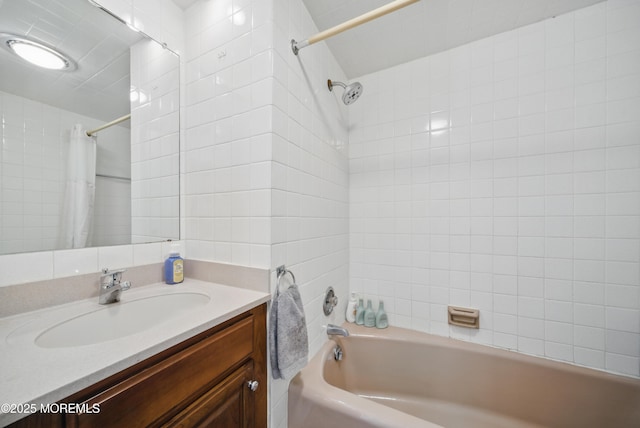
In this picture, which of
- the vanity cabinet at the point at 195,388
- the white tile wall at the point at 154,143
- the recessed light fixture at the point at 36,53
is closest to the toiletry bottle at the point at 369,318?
the vanity cabinet at the point at 195,388

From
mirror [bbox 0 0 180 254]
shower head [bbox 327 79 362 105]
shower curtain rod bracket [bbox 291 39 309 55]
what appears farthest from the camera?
shower head [bbox 327 79 362 105]

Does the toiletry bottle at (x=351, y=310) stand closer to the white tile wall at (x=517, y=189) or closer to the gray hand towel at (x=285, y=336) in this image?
the white tile wall at (x=517, y=189)

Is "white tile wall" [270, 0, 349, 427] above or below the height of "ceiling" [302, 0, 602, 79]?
below

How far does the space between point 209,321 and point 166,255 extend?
62cm

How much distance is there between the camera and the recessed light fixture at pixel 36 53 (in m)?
0.75

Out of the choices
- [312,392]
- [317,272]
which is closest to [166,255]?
[317,272]

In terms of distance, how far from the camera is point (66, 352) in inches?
20.7

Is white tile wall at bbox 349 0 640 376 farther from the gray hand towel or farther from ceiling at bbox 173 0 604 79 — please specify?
the gray hand towel

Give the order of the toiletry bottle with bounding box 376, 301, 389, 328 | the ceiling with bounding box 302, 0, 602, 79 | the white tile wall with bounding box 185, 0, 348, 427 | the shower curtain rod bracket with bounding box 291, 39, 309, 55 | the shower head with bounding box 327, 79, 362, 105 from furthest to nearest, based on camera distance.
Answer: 1. the toiletry bottle with bounding box 376, 301, 389, 328
2. the shower head with bounding box 327, 79, 362, 105
3. the ceiling with bounding box 302, 0, 602, 79
4. the shower curtain rod bracket with bounding box 291, 39, 309, 55
5. the white tile wall with bounding box 185, 0, 348, 427

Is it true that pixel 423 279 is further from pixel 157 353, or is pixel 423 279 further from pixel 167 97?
pixel 167 97

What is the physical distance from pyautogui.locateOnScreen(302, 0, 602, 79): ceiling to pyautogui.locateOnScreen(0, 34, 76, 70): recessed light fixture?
99 cm

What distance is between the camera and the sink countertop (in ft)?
1.35

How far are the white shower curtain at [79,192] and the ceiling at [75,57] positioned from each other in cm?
13

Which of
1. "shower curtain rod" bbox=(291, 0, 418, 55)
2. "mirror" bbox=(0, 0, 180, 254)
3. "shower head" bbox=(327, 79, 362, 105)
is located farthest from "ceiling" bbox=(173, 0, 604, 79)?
"mirror" bbox=(0, 0, 180, 254)
